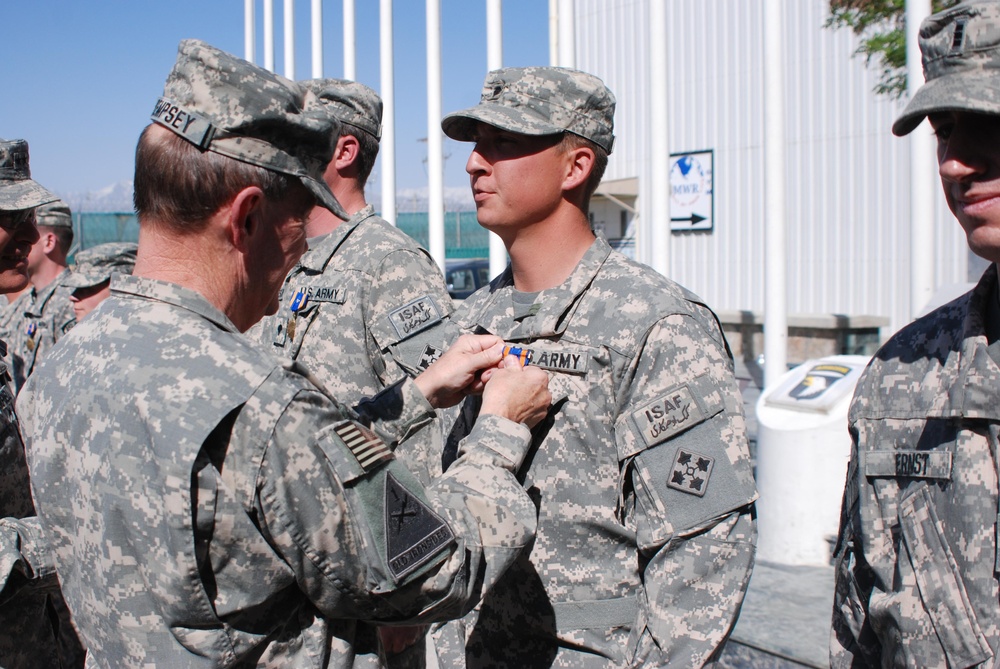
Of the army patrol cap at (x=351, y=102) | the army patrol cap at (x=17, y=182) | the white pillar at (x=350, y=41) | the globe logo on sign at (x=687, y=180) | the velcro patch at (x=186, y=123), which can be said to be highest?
the white pillar at (x=350, y=41)

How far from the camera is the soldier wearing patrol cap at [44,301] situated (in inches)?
258

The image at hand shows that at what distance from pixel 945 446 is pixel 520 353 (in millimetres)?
1043

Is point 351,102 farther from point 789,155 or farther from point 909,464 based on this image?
point 789,155

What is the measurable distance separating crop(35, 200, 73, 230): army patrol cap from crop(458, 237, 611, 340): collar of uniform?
5669 mm

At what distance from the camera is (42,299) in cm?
685

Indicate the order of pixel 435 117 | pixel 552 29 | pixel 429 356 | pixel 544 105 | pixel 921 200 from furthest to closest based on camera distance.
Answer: pixel 552 29, pixel 435 117, pixel 921 200, pixel 429 356, pixel 544 105

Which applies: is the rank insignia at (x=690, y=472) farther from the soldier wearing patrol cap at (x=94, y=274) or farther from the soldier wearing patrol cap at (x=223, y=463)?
the soldier wearing patrol cap at (x=94, y=274)

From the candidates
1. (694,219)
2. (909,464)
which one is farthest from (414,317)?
(694,219)

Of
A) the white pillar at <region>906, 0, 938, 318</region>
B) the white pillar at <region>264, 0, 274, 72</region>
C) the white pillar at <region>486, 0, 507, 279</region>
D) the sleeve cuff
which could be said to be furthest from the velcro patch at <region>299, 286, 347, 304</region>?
the white pillar at <region>264, 0, 274, 72</region>

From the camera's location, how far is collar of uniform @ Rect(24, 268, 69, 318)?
6797 millimetres

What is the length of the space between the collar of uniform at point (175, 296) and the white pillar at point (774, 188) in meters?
5.63

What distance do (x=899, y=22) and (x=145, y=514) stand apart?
12.7 m

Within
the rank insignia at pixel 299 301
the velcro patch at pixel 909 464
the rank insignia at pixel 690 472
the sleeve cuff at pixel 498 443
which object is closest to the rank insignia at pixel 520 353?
the sleeve cuff at pixel 498 443

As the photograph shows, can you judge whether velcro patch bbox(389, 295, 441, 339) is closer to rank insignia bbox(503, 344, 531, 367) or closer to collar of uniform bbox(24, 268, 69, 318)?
rank insignia bbox(503, 344, 531, 367)
